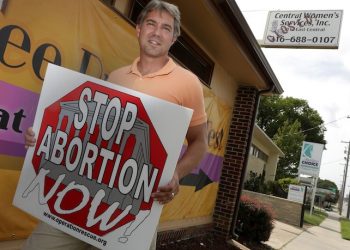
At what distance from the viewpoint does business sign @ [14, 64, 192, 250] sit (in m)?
2.05

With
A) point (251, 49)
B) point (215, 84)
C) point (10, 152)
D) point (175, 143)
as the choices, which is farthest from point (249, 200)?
point (175, 143)

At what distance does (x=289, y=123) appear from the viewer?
58.2 meters

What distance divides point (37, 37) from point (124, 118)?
1729mm

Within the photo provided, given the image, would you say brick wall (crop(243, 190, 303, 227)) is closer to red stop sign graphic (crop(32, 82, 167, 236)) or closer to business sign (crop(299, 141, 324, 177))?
business sign (crop(299, 141, 324, 177))

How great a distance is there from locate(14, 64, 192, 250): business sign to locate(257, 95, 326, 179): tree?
44.8 metres

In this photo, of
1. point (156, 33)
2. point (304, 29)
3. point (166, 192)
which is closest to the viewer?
point (166, 192)

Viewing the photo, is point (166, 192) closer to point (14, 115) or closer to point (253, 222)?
point (14, 115)

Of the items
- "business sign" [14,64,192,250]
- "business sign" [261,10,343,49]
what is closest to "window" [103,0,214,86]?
"business sign" [261,10,343,49]

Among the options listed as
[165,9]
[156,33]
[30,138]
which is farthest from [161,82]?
[30,138]

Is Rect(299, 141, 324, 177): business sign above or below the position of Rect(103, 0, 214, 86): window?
above

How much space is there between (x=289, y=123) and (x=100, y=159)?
58.6 metres

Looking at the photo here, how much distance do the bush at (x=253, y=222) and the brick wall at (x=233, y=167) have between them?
2.60 feet

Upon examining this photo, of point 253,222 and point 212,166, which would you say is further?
point 253,222

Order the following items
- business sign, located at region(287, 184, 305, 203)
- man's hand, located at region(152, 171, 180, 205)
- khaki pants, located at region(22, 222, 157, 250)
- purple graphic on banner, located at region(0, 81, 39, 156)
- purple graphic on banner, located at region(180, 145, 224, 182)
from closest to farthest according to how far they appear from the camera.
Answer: man's hand, located at region(152, 171, 180, 205)
khaki pants, located at region(22, 222, 157, 250)
purple graphic on banner, located at region(0, 81, 39, 156)
purple graphic on banner, located at region(180, 145, 224, 182)
business sign, located at region(287, 184, 305, 203)
